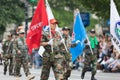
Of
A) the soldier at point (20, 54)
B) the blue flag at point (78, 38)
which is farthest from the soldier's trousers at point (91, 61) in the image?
the soldier at point (20, 54)

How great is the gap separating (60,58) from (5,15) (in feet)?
99.4

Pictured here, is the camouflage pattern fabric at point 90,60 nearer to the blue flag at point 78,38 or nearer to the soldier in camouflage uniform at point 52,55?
the blue flag at point 78,38

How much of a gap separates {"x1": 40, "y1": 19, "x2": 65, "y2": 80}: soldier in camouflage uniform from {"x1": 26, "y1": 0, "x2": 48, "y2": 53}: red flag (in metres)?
0.32

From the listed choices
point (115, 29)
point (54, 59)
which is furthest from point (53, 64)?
point (115, 29)

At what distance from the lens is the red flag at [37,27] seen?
14727 millimetres

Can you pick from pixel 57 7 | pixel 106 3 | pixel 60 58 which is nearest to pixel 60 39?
pixel 60 58

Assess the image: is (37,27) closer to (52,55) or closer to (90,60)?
(52,55)

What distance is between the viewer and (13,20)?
149ft

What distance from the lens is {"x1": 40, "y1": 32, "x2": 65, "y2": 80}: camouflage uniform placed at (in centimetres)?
1416

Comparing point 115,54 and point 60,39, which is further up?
point 60,39

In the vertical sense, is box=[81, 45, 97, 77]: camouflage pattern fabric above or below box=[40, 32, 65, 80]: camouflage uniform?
below

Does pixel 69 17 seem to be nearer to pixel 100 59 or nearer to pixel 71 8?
pixel 71 8

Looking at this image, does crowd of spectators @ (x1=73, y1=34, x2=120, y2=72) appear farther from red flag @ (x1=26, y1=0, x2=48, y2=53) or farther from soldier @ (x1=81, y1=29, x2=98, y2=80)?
red flag @ (x1=26, y1=0, x2=48, y2=53)

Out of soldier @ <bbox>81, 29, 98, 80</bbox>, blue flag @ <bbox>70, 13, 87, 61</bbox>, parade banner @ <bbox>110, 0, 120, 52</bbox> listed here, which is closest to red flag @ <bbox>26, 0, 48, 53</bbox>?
parade banner @ <bbox>110, 0, 120, 52</bbox>
